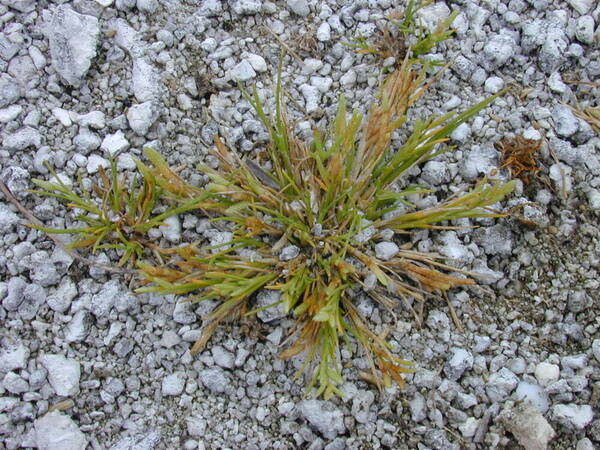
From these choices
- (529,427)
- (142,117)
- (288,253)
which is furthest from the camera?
(142,117)

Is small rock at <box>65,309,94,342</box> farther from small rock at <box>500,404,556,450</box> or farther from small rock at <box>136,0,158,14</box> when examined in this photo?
small rock at <box>500,404,556,450</box>

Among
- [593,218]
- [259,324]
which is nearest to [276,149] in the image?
[259,324]

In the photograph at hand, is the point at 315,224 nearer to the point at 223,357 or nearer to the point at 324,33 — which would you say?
the point at 223,357

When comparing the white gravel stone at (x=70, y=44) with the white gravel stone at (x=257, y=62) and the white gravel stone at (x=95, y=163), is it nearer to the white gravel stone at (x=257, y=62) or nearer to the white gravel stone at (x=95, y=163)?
the white gravel stone at (x=95, y=163)

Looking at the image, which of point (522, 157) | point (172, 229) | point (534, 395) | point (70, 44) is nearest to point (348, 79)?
point (522, 157)

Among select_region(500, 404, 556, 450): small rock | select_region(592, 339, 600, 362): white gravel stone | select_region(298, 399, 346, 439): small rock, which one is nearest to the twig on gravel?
select_region(298, 399, 346, 439): small rock

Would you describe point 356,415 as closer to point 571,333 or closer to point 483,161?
point 571,333
